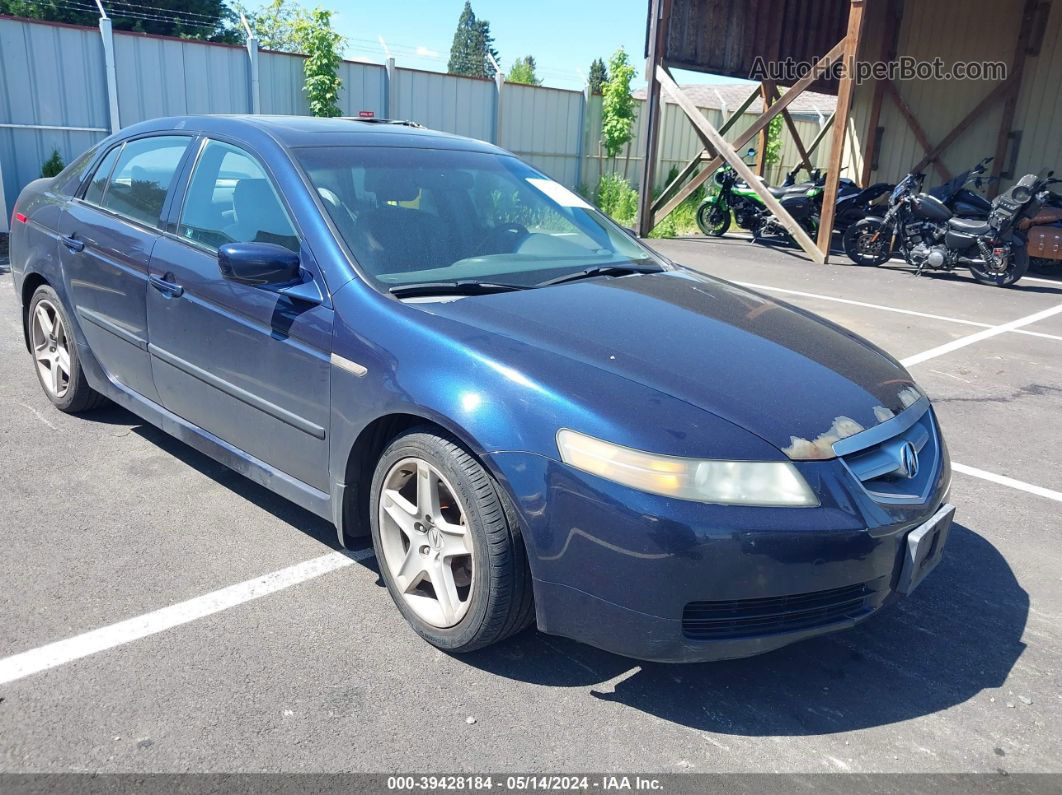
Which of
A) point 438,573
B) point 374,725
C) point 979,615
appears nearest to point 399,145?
point 438,573

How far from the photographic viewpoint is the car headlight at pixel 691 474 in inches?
94.0

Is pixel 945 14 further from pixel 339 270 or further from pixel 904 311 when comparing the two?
pixel 339 270

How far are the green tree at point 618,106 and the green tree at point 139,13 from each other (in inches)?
726

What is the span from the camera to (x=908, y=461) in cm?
278

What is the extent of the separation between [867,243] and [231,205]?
10868 mm

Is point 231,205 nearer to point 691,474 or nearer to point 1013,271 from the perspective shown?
point 691,474

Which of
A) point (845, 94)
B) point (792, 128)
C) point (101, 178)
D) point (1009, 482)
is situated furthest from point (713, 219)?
point (101, 178)

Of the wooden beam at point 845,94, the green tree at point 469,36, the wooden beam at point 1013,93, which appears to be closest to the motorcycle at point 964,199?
the wooden beam at point 845,94

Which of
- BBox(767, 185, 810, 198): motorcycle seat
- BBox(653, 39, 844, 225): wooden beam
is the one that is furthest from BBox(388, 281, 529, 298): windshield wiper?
BBox(767, 185, 810, 198): motorcycle seat

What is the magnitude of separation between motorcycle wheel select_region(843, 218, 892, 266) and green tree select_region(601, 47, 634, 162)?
731 cm

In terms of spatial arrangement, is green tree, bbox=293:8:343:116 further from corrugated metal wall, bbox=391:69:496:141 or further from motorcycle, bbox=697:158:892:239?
motorcycle, bbox=697:158:892:239

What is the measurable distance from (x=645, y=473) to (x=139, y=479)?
274 cm

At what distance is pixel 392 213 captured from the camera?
133 inches

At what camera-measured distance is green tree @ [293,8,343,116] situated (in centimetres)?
1478
